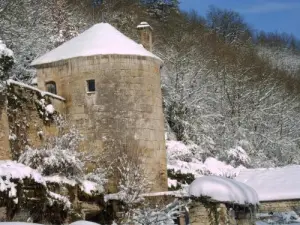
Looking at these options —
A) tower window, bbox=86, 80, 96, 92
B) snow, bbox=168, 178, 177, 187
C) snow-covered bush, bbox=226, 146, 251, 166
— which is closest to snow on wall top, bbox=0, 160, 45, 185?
tower window, bbox=86, 80, 96, 92

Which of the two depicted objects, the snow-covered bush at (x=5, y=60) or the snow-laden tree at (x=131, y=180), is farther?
the snow-laden tree at (x=131, y=180)

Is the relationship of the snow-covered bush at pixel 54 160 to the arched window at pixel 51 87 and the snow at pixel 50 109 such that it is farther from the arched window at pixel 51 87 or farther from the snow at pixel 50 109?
the arched window at pixel 51 87

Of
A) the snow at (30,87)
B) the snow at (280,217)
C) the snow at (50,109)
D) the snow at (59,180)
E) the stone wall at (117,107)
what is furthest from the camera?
the stone wall at (117,107)

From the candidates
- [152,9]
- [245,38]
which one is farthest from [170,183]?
[245,38]

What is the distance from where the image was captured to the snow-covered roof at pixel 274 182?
23.0 m

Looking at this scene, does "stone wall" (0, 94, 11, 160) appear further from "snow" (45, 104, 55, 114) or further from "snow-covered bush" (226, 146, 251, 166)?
"snow-covered bush" (226, 146, 251, 166)

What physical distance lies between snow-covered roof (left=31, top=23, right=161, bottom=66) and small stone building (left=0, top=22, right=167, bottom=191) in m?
0.03

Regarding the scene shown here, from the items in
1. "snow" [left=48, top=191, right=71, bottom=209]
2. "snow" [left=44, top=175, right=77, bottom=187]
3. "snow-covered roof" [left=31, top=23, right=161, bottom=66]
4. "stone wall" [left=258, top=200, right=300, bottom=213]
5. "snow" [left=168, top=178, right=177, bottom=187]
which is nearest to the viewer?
"snow" [left=48, top=191, right=71, bottom=209]

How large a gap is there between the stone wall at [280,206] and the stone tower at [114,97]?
3473 millimetres

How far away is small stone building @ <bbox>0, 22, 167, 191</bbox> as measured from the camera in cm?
Result: 2366

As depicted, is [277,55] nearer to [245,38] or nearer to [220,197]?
[245,38]

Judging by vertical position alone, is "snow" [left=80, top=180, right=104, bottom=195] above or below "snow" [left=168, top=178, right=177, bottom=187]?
above

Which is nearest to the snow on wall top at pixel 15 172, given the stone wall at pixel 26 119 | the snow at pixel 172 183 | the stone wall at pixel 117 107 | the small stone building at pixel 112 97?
the stone wall at pixel 26 119

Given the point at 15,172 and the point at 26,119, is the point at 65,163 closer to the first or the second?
→ the point at 26,119
